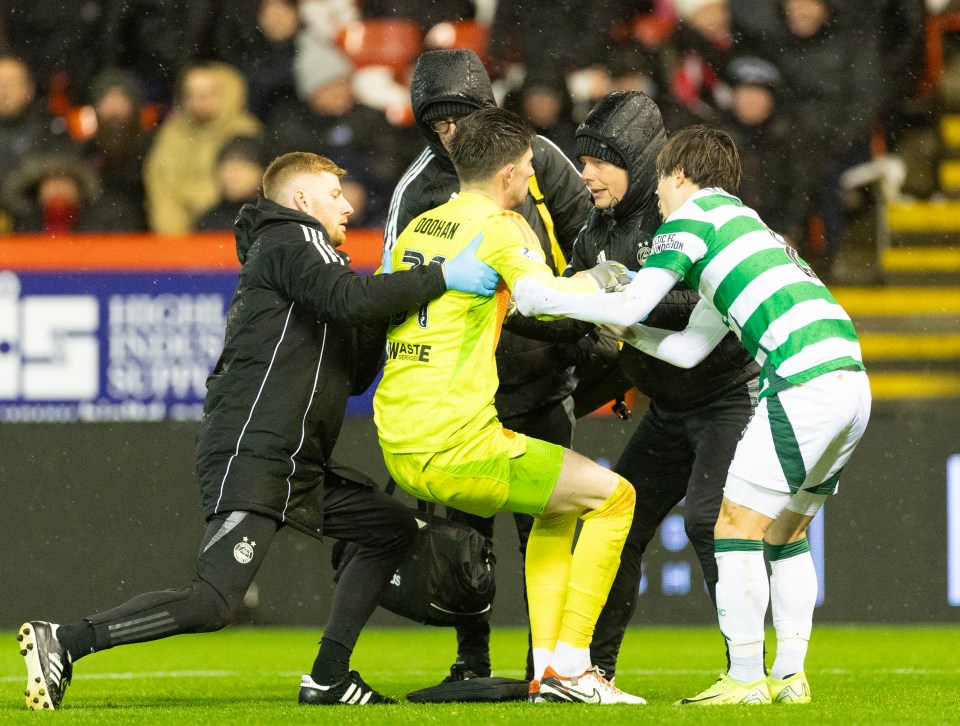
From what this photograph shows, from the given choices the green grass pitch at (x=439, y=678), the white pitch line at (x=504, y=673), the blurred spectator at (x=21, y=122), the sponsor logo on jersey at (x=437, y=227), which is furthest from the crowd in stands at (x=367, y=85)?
the sponsor logo on jersey at (x=437, y=227)

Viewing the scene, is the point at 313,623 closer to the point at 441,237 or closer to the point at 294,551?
the point at 294,551

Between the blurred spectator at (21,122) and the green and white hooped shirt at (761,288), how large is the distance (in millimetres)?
5806

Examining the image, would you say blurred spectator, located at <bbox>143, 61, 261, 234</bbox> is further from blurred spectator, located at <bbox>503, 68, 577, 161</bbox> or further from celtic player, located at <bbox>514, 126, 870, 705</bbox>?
celtic player, located at <bbox>514, 126, 870, 705</bbox>

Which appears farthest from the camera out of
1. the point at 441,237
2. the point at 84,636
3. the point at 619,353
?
the point at 619,353

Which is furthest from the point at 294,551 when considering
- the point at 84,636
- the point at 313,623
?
the point at 84,636

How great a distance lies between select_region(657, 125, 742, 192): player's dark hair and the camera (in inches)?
178

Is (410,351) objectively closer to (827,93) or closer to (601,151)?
(601,151)

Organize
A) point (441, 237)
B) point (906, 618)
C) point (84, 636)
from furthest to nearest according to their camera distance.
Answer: point (906, 618), point (441, 237), point (84, 636)

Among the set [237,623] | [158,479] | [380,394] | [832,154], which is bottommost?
[237,623]

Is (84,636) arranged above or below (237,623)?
above

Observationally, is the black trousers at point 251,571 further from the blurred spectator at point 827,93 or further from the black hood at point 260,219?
the blurred spectator at point 827,93

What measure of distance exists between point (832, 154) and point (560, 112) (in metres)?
1.73

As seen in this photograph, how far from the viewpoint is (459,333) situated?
4449 mm

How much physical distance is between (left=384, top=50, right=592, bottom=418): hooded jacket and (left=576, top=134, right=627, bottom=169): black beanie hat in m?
0.51
